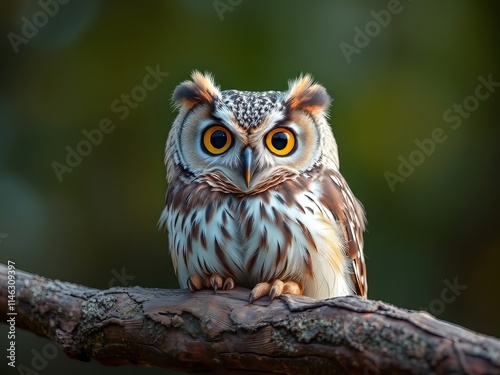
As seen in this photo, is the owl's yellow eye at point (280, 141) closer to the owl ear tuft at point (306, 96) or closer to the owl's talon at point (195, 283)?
the owl ear tuft at point (306, 96)

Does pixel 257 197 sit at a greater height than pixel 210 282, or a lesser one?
greater

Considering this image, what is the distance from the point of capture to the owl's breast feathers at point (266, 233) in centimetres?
286

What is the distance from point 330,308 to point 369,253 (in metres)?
2.57

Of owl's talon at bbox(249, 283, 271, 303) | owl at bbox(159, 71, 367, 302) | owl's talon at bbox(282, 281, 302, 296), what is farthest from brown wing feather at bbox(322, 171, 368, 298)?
owl's talon at bbox(249, 283, 271, 303)

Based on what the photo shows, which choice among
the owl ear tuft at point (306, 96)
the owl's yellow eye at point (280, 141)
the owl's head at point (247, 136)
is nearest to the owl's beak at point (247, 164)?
the owl's head at point (247, 136)

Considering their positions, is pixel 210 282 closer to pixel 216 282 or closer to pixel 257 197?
pixel 216 282

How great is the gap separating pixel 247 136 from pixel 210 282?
0.61 metres

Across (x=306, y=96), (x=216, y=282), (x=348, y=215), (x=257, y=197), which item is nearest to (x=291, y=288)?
(x=216, y=282)

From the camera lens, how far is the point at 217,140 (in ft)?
9.61

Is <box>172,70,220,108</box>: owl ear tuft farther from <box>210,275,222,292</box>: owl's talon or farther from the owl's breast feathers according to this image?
<box>210,275,222,292</box>: owl's talon

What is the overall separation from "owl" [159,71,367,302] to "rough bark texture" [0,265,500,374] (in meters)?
0.19

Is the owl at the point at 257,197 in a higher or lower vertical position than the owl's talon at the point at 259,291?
higher

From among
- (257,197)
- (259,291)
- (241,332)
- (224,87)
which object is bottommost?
(241,332)

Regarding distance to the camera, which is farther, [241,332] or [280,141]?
[280,141]
